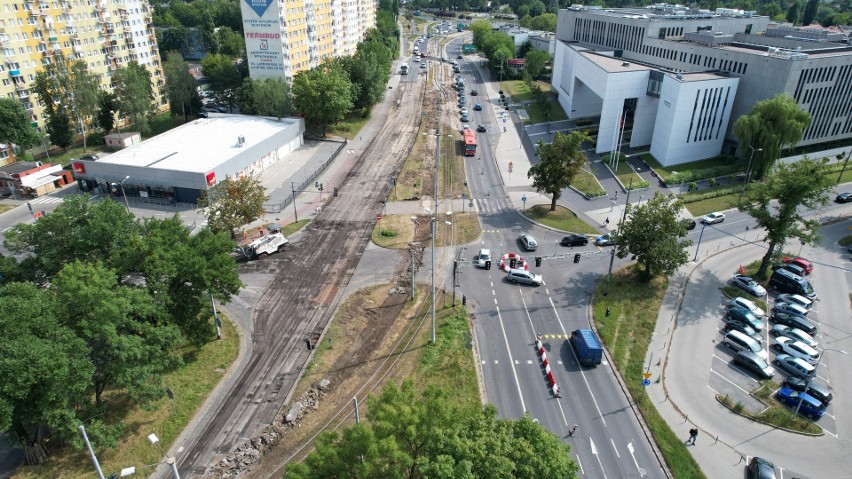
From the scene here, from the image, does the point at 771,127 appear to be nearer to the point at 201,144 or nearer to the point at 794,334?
the point at 794,334

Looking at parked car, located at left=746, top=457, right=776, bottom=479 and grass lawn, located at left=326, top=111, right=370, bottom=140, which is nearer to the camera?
parked car, located at left=746, top=457, right=776, bottom=479

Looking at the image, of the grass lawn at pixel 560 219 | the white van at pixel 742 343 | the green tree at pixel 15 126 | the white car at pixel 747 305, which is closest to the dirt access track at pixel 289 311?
the grass lawn at pixel 560 219

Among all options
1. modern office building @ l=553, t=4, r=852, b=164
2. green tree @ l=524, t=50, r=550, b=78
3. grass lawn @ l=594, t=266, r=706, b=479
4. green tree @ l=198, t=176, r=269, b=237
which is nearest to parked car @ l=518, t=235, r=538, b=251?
grass lawn @ l=594, t=266, r=706, b=479

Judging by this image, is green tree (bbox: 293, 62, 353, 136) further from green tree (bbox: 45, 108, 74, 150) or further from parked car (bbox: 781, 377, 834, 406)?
parked car (bbox: 781, 377, 834, 406)

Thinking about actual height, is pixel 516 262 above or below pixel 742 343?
above

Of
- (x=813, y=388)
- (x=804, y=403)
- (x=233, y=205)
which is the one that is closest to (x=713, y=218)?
(x=813, y=388)

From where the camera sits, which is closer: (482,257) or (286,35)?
(482,257)

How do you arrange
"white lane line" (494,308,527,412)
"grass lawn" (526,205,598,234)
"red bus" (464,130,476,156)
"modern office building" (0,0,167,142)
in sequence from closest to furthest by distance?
"white lane line" (494,308,527,412), "grass lawn" (526,205,598,234), "modern office building" (0,0,167,142), "red bus" (464,130,476,156)
